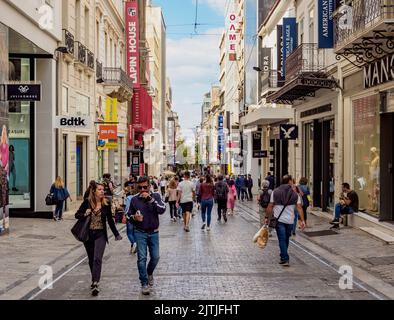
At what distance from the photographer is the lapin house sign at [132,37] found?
141ft

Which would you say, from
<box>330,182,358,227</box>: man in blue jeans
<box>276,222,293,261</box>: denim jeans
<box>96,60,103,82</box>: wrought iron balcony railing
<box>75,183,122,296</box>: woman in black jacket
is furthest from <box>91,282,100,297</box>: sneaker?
<box>96,60,103,82</box>: wrought iron balcony railing

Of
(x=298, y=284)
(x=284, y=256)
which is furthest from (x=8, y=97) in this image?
(x=298, y=284)

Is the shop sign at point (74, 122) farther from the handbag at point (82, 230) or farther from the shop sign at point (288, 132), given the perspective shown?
the handbag at point (82, 230)

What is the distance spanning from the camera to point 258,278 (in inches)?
433

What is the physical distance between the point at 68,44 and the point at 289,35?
31.9 ft

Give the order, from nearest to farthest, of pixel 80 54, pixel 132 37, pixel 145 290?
pixel 145 290
pixel 80 54
pixel 132 37

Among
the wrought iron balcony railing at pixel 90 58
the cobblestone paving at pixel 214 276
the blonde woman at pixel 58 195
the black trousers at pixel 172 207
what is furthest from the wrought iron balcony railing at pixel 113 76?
the cobblestone paving at pixel 214 276

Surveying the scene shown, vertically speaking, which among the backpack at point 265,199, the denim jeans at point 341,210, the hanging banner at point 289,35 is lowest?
the denim jeans at point 341,210

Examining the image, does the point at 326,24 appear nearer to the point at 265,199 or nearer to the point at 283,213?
the point at 265,199

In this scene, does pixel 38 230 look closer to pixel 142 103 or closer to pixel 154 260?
pixel 154 260

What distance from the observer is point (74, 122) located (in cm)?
2203

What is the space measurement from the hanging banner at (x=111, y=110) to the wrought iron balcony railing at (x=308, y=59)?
532 inches

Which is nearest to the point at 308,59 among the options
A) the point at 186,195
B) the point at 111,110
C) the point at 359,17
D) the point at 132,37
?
the point at 359,17

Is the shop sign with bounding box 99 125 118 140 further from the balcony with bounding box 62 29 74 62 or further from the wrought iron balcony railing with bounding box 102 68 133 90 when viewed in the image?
the balcony with bounding box 62 29 74 62
